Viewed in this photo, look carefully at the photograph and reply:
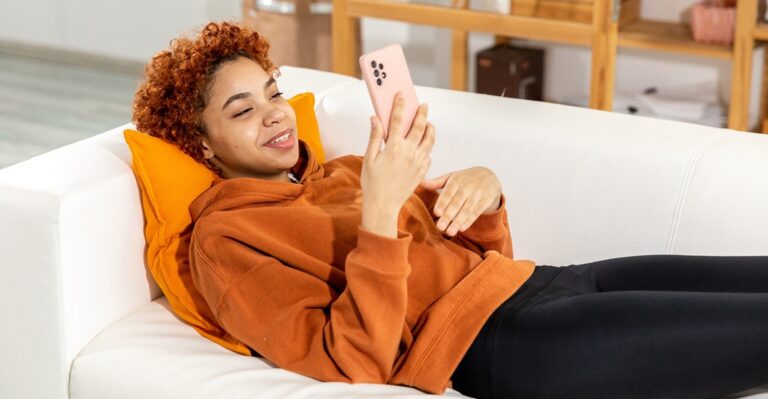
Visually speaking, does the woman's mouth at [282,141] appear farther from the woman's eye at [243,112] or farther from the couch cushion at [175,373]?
the couch cushion at [175,373]

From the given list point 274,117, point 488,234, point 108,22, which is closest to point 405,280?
point 488,234

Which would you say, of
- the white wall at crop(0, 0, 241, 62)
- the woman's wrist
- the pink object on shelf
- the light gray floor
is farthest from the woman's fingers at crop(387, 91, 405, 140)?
the white wall at crop(0, 0, 241, 62)

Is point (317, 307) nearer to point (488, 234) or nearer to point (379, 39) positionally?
point (488, 234)

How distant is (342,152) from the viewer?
92.2 inches

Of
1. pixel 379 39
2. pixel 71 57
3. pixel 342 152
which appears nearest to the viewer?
pixel 342 152

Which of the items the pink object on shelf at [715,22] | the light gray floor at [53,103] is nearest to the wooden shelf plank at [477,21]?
the pink object on shelf at [715,22]

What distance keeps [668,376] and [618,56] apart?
245 cm

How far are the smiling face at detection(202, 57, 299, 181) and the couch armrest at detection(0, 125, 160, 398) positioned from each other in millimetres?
171

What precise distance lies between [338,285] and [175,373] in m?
0.29

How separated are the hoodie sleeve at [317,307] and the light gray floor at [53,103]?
7.36 ft

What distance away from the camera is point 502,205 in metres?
1.94

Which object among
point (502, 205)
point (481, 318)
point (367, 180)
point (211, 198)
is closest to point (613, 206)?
point (502, 205)

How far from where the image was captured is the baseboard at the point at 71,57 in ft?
15.8

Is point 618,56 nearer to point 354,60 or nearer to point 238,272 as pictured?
point 354,60
